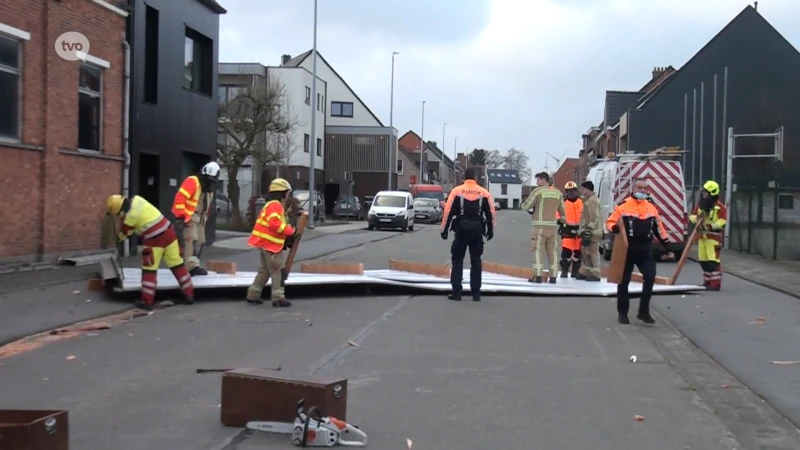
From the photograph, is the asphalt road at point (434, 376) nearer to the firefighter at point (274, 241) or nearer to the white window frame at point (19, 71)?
the firefighter at point (274, 241)

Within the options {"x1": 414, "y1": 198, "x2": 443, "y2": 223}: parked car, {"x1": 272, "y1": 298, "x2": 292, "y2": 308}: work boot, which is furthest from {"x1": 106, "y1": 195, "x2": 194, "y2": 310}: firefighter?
{"x1": 414, "y1": 198, "x2": 443, "y2": 223}: parked car

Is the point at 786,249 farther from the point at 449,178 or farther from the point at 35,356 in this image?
the point at 449,178

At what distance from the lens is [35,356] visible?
26.5ft

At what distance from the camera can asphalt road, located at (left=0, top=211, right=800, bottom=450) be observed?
5.57 meters

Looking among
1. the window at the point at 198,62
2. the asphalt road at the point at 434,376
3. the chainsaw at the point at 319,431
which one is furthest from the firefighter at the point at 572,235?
the window at the point at 198,62

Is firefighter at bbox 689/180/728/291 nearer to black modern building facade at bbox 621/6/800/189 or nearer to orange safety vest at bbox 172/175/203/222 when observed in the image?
orange safety vest at bbox 172/175/203/222

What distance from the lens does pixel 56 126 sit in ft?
49.0

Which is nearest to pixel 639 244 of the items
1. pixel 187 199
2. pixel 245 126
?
pixel 187 199

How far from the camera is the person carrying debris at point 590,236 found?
14422mm

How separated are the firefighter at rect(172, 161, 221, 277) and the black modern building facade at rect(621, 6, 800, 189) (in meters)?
37.7

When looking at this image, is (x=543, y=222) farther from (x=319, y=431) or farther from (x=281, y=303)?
(x=319, y=431)

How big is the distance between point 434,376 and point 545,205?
23.2 ft

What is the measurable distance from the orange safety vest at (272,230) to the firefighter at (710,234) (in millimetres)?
7046

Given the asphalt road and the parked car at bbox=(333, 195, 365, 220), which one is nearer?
the asphalt road
